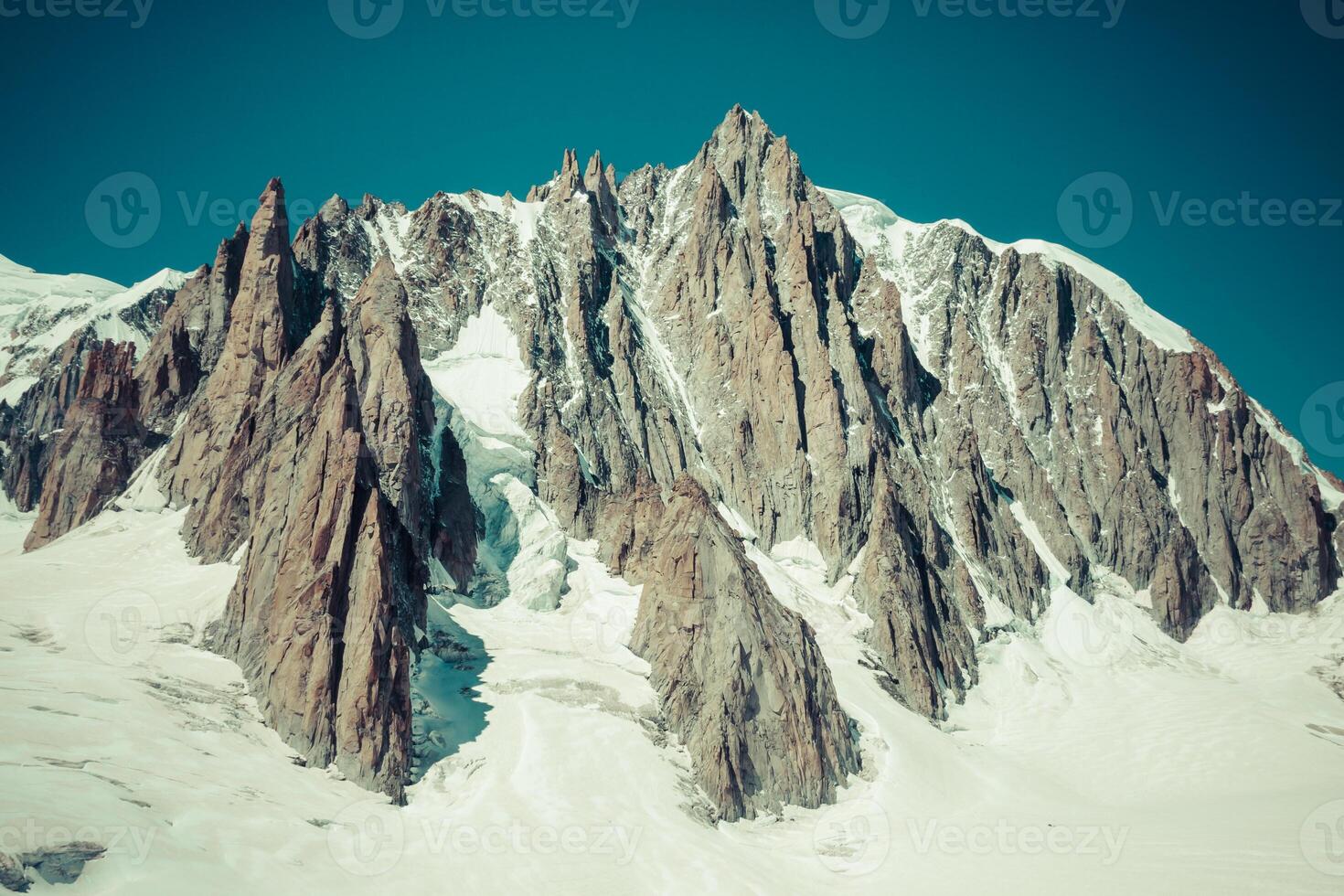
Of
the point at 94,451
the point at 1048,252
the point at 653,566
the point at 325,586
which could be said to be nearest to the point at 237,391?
the point at 94,451

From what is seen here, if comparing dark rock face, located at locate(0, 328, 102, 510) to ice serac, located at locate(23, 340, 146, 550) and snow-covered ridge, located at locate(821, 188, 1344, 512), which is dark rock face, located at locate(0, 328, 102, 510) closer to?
ice serac, located at locate(23, 340, 146, 550)

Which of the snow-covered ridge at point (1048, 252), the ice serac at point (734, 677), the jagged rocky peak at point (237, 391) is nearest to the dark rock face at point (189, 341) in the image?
the jagged rocky peak at point (237, 391)

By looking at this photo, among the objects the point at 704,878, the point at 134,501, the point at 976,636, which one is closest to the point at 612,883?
the point at 704,878

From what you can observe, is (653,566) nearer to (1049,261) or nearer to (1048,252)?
(1049,261)

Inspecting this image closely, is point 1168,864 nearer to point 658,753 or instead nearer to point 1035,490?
point 658,753

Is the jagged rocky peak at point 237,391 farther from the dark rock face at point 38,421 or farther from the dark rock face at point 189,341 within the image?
the dark rock face at point 38,421

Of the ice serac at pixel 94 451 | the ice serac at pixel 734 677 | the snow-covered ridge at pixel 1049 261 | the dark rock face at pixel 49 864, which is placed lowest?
the dark rock face at pixel 49 864

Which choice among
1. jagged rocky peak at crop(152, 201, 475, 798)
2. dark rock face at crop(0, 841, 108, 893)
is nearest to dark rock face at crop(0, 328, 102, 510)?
jagged rocky peak at crop(152, 201, 475, 798)
